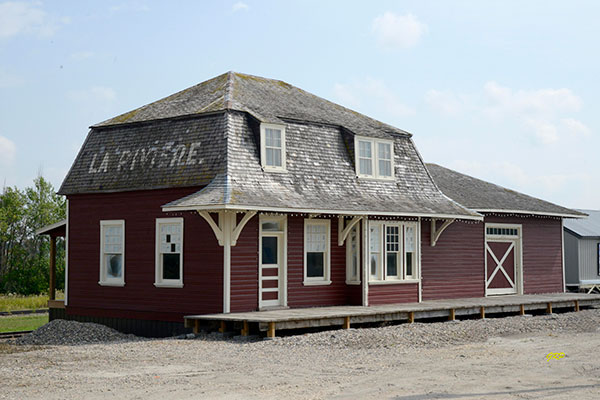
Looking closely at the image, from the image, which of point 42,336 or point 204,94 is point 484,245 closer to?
point 204,94

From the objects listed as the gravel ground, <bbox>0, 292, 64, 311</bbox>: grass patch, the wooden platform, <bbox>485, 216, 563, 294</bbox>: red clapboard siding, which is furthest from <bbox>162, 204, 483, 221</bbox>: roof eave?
<bbox>0, 292, 64, 311</bbox>: grass patch

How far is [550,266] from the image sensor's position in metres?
28.8

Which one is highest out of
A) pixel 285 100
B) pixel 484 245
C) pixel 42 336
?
pixel 285 100

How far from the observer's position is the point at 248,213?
1886cm

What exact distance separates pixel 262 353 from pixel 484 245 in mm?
12846

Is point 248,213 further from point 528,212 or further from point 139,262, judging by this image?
point 528,212

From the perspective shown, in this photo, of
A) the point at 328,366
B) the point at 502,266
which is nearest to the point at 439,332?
the point at 328,366

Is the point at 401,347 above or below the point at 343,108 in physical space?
below

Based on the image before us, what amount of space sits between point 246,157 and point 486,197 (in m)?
10.6

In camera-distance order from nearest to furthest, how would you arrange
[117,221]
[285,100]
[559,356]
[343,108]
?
[559,356] → [117,221] → [285,100] → [343,108]

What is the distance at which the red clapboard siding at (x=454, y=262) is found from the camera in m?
24.1

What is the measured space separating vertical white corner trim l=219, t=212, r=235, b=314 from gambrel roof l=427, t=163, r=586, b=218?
31.7ft

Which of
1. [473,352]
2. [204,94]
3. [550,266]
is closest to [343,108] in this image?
[204,94]

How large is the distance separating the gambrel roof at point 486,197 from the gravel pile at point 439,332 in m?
4.59
